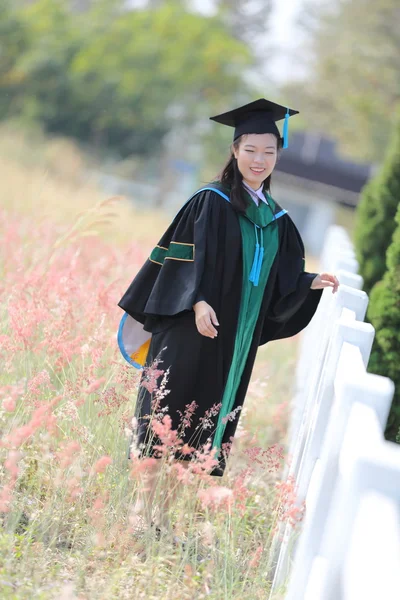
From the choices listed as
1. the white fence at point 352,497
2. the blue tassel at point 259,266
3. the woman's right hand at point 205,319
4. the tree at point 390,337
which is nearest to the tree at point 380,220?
the tree at point 390,337

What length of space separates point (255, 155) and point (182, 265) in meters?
0.54

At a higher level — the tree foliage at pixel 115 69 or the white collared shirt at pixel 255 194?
the tree foliage at pixel 115 69

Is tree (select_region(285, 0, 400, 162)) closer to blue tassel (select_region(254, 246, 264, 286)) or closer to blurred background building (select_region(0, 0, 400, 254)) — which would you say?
blurred background building (select_region(0, 0, 400, 254))

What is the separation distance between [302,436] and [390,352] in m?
1.34

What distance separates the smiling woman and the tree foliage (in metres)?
22.2

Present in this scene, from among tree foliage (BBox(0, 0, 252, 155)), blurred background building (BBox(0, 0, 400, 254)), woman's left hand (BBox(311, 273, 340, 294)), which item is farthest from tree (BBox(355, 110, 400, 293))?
tree foliage (BBox(0, 0, 252, 155))

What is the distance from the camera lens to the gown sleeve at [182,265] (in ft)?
10.4

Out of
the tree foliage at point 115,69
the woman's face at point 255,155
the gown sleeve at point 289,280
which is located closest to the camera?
the woman's face at point 255,155

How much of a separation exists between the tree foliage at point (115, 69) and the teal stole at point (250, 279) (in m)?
22.3

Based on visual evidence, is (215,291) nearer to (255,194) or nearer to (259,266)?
(259,266)

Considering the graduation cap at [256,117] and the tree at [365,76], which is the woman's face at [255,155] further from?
the tree at [365,76]

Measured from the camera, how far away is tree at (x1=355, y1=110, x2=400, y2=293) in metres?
7.65

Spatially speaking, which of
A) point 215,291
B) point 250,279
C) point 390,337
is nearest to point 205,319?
point 215,291

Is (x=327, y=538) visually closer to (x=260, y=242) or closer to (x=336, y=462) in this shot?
(x=336, y=462)
